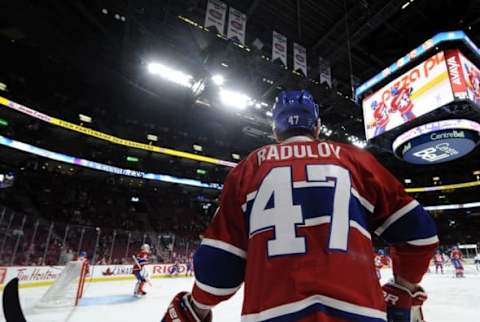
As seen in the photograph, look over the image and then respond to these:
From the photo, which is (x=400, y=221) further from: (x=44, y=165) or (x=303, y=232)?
(x=44, y=165)

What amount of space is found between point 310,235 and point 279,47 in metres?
7.96

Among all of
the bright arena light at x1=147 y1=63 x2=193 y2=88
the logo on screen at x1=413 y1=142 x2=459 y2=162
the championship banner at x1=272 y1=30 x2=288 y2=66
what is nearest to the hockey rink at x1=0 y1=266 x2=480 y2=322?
the logo on screen at x1=413 y1=142 x2=459 y2=162

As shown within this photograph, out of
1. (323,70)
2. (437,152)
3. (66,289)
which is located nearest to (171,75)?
(323,70)

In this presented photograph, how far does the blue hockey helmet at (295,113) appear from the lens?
48.2 inches

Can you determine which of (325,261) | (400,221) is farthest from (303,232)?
(400,221)

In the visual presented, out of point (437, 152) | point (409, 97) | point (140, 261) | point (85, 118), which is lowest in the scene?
point (140, 261)

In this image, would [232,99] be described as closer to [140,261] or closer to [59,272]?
[140,261]

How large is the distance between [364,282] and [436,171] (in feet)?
121

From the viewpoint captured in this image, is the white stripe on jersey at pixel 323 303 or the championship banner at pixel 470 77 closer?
the white stripe on jersey at pixel 323 303

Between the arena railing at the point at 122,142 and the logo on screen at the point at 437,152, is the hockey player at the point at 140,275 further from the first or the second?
the arena railing at the point at 122,142

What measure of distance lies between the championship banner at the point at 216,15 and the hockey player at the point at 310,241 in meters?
6.48

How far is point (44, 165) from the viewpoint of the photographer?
1958cm

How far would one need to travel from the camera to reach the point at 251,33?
28.3 ft

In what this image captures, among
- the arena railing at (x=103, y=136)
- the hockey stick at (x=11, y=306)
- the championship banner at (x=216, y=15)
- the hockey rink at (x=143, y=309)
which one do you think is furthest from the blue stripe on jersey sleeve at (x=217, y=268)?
the arena railing at (x=103, y=136)
